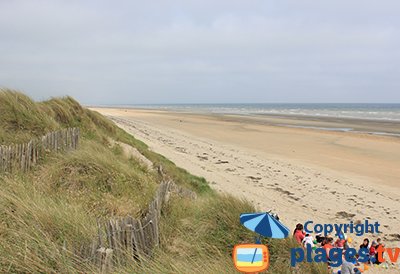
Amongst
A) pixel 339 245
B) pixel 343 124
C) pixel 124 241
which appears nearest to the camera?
pixel 124 241

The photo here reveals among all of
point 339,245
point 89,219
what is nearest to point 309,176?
point 339,245

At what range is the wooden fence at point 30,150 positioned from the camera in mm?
6273

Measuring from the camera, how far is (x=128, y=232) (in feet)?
13.2

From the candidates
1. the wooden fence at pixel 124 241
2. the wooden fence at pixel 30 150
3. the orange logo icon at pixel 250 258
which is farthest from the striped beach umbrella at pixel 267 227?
the wooden fence at pixel 30 150

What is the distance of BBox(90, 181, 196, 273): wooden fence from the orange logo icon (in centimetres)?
118

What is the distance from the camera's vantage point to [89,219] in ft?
15.1

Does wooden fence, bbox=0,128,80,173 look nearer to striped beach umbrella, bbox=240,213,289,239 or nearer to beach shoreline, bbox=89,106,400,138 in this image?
striped beach umbrella, bbox=240,213,289,239

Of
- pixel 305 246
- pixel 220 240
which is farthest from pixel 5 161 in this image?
pixel 305 246

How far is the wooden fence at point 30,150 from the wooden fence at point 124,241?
10.7ft

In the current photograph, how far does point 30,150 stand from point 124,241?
3855mm

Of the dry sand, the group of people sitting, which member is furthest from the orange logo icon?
the dry sand

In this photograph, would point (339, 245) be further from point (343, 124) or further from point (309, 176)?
point (343, 124)

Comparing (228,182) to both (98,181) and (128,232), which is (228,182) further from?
(128,232)

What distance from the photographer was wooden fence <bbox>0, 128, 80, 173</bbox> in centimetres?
627
